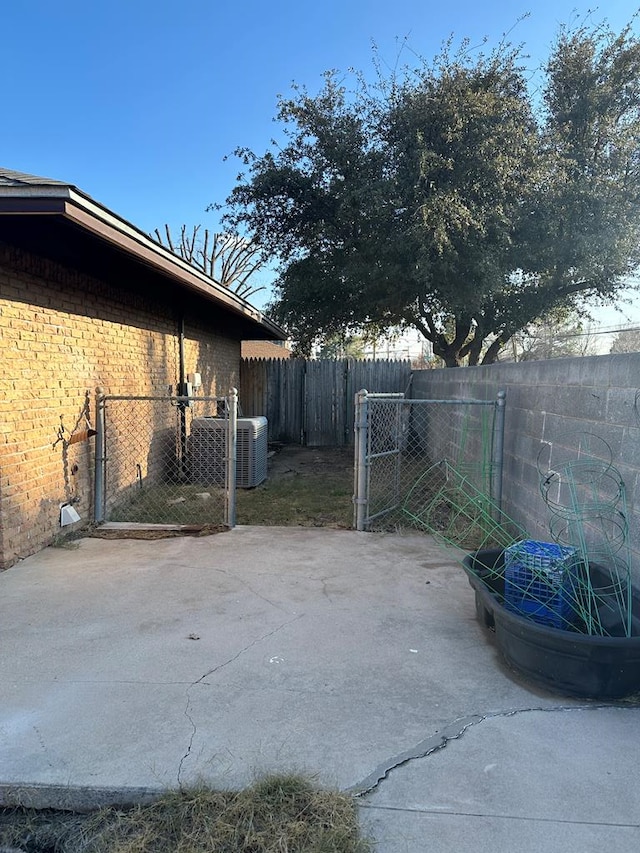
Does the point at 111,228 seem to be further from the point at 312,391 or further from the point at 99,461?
the point at 312,391

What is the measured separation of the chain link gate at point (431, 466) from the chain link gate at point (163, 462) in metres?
1.38

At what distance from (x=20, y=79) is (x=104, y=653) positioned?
56.2 ft

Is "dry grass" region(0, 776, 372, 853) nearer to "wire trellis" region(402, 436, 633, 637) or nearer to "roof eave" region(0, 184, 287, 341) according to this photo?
"wire trellis" region(402, 436, 633, 637)

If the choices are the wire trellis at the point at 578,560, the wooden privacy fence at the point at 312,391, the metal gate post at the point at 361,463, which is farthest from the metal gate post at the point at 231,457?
the wooden privacy fence at the point at 312,391

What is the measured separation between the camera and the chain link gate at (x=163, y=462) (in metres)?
5.77

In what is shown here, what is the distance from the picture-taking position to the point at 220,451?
8297 millimetres

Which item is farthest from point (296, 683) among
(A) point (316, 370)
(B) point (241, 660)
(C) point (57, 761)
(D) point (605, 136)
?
(D) point (605, 136)

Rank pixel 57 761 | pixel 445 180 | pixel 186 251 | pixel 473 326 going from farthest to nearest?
pixel 186 251, pixel 473 326, pixel 445 180, pixel 57 761

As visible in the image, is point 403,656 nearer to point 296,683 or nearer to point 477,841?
point 296,683

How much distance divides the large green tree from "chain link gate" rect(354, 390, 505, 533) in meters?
2.91

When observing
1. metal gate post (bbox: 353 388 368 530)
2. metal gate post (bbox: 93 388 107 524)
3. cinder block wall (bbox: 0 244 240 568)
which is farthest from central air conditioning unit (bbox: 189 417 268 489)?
metal gate post (bbox: 353 388 368 530)

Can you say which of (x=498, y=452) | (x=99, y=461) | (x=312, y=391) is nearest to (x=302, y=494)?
(x=99, y=461)

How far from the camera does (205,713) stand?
8.34 feet

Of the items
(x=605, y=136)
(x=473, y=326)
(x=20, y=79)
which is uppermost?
(x=20, y=79)
